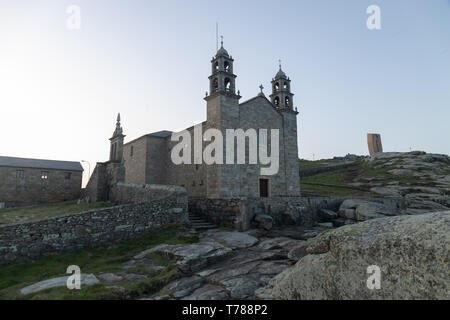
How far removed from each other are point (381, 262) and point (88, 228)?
10.7 meters

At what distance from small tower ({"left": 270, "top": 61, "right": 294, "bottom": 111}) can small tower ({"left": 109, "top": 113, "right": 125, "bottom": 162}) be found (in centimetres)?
1461

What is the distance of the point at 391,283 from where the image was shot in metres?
4.04

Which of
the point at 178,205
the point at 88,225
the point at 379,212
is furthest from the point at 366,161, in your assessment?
the point at 88,225

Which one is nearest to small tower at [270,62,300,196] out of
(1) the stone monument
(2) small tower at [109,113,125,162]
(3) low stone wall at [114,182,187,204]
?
(3) low stone wall at [114,182,187,204]

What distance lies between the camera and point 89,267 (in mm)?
9086

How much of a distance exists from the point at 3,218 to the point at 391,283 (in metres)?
19.7

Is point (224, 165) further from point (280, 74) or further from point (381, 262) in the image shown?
point (381, 262)

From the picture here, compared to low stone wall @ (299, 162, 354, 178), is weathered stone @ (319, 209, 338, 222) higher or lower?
lower

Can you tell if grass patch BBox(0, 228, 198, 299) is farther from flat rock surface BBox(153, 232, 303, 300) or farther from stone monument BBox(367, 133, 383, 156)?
stone monument BBox(367, 133, 383, 156)

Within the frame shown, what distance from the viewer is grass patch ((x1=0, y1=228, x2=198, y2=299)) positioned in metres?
6.65

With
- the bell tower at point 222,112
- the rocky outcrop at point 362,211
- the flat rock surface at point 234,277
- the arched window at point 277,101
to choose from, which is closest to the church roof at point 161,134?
the bell tower at point 222,112

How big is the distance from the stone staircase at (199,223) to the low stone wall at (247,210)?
269 mm

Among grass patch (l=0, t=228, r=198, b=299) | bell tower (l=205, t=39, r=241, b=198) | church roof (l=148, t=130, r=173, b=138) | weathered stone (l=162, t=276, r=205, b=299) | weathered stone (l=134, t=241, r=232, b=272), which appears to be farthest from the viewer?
church roof (l=148, t=130, r=173, b=138)

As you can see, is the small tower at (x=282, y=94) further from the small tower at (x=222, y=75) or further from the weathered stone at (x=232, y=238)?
the weathered stone at (x=232, y=238)
